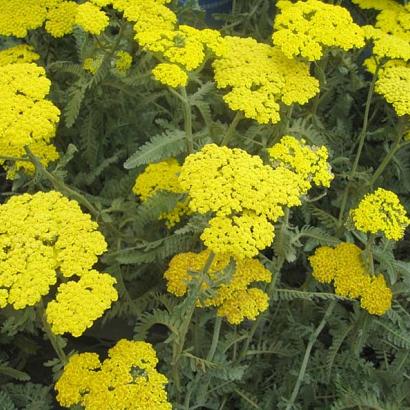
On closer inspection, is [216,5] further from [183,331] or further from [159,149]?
[183,331]

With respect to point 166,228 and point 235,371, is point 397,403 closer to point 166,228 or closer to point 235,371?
point 235,371

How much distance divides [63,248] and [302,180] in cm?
92

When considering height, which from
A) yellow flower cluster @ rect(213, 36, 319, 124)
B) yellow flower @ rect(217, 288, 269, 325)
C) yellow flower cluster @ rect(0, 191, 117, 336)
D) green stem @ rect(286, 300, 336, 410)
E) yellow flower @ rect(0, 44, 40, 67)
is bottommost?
green stem @ rect(286, 300, 336, 410)

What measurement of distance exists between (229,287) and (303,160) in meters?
0.57

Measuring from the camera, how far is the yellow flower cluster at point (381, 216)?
8.36ft

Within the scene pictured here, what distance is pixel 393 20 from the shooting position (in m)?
3.43

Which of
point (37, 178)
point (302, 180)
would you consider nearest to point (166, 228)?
point (37, 178)

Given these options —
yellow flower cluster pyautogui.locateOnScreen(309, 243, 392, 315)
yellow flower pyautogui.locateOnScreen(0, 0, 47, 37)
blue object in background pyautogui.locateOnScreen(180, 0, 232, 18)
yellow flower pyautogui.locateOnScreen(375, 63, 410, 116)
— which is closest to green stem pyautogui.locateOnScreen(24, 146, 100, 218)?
yellow flower pyautogui.locateOnScreen(0, 0, 47, 37)

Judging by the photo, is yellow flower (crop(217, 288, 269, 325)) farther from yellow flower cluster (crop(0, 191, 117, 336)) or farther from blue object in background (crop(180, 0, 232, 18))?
blue object in background (crop(180, 0, 232, 18))

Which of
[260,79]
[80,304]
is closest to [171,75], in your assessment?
[260,79]

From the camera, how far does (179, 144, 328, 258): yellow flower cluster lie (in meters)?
2.04

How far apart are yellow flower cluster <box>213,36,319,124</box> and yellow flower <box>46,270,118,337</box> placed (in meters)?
0.94

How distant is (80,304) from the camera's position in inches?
79.0

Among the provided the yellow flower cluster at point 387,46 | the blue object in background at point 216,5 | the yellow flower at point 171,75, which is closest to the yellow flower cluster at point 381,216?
the yellow flower cluster at point 387,46
